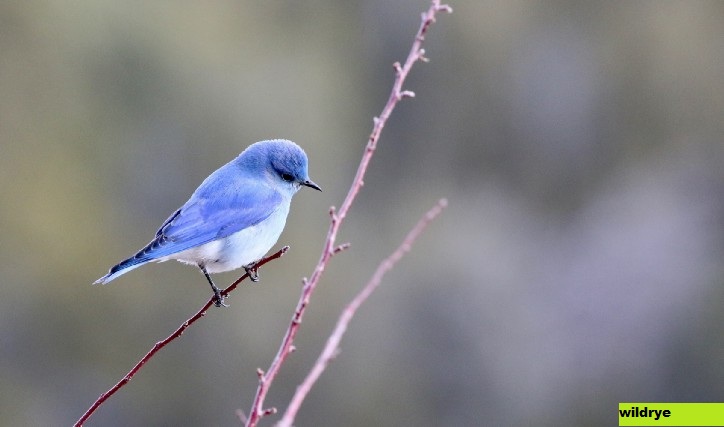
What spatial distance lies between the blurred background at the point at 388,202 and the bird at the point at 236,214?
872 centimetres

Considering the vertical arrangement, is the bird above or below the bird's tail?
above

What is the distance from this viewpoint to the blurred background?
16.8m

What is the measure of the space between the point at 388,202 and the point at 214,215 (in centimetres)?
1551

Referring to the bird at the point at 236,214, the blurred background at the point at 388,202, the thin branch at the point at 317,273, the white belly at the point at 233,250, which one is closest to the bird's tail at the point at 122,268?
the bird at the point at 236,214

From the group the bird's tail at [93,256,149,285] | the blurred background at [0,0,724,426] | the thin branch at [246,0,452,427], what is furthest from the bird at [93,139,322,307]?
the blurred background at [0,0,724,426]

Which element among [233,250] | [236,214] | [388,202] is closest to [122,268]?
[233,250]

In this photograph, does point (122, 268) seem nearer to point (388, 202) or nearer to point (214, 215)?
point (214, 215)

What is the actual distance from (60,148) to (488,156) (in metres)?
8.80

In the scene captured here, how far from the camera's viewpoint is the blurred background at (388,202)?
1675 centimetres

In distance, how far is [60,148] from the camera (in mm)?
16547

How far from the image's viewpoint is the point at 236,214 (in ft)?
15.4

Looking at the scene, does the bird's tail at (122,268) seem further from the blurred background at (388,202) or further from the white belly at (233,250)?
the blurred background at (388,202)

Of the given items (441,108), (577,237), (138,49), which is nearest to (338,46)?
(441,108)

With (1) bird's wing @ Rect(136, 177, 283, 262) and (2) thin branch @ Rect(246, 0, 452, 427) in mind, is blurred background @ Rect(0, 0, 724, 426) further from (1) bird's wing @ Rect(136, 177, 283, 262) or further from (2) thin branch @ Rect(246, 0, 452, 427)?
(2) thin branch @ Rect(246, 0, 452, 427)
